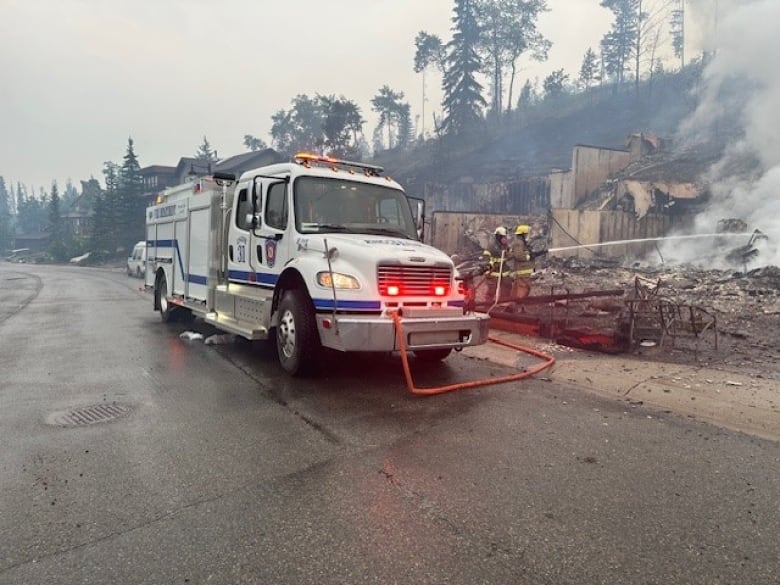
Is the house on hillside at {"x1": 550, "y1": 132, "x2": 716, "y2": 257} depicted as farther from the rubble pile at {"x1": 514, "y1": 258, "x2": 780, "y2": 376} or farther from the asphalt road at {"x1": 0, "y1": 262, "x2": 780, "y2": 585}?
the asphalt road at {"x1": 0, "y1": 262, "x2": 780, "y2": 585}

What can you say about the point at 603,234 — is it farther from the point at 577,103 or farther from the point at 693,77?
the point at 577,103

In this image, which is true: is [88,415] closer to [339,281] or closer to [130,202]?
[339,281]

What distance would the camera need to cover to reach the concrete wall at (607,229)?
20.8m

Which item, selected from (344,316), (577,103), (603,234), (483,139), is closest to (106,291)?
(344,316)

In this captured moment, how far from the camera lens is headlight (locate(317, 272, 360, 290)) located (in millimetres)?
5582

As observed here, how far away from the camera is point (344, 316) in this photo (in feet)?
18.2

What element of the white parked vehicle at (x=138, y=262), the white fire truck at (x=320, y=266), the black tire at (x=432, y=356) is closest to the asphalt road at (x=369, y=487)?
the white fire truck at (x=320, y=266)

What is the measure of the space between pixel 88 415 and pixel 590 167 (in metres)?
27.1

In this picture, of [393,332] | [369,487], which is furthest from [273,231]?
[369,487]

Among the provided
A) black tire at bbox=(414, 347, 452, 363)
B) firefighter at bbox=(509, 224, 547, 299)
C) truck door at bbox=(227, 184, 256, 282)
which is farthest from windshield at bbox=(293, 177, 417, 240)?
firefighter at bbox=(509, 224, 547, 299)

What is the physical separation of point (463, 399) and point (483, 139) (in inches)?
2063

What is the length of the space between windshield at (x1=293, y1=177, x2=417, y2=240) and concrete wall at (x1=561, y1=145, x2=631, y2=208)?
2205 centimetres

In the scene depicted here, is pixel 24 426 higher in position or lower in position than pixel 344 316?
lower

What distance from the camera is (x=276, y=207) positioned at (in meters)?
6.87
